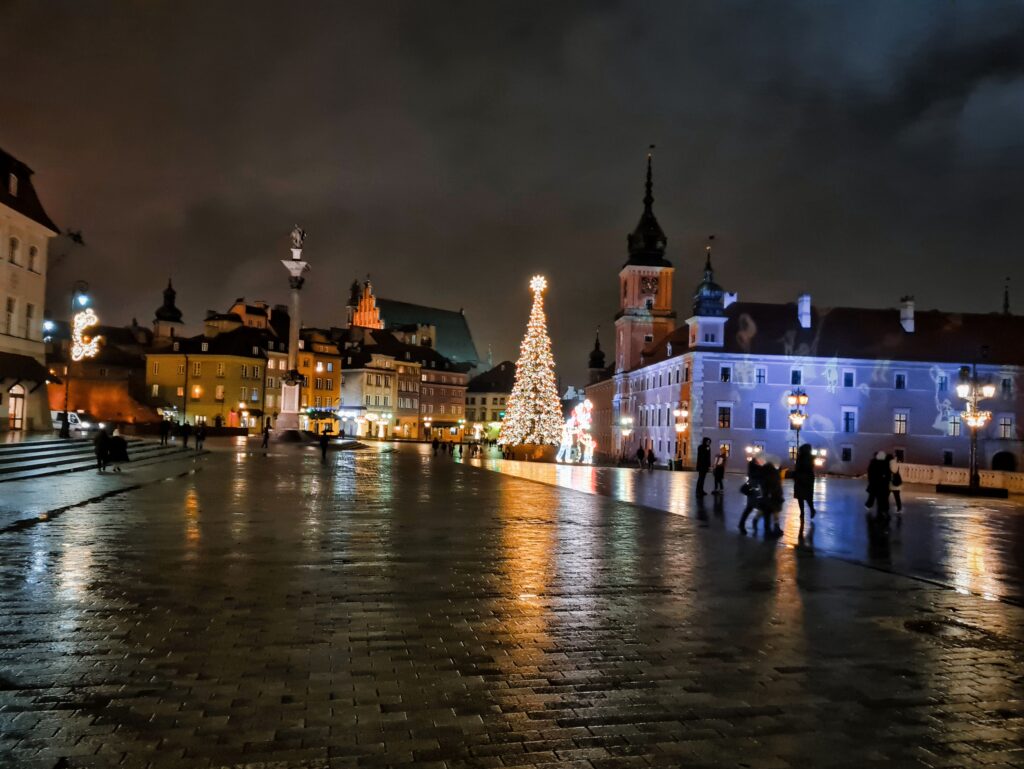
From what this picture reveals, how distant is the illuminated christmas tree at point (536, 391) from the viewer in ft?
201

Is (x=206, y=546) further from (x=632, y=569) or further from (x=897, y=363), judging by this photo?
(x=897, y=363)

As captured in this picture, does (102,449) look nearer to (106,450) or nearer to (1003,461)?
(106,450)

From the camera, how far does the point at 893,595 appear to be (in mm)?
9672

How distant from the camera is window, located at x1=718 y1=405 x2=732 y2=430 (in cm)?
6669

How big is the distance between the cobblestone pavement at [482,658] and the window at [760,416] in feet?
185

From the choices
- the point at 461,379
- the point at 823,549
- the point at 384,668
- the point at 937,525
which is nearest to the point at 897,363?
A: the point at 937,525

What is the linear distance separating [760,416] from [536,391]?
20066mm

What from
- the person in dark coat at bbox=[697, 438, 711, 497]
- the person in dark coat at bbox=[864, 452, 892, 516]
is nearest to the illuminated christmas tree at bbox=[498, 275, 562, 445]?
the person in dark coat at bbox=[697, 438, 711, 497]

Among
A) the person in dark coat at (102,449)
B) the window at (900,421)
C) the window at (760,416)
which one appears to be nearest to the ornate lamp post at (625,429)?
the window at (760,416)

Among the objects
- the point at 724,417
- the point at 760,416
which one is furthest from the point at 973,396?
the point at 724,417

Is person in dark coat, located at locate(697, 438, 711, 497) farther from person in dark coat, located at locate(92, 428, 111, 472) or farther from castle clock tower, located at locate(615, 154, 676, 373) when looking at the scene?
castle clock tower, located at locate(615, 154, 676, 373)

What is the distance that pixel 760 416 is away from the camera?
66688mm

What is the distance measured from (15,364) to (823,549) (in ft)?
131

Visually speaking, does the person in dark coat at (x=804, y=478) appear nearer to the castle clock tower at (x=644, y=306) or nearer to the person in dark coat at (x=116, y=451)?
the person in dark coat at (x=116, y=451)
